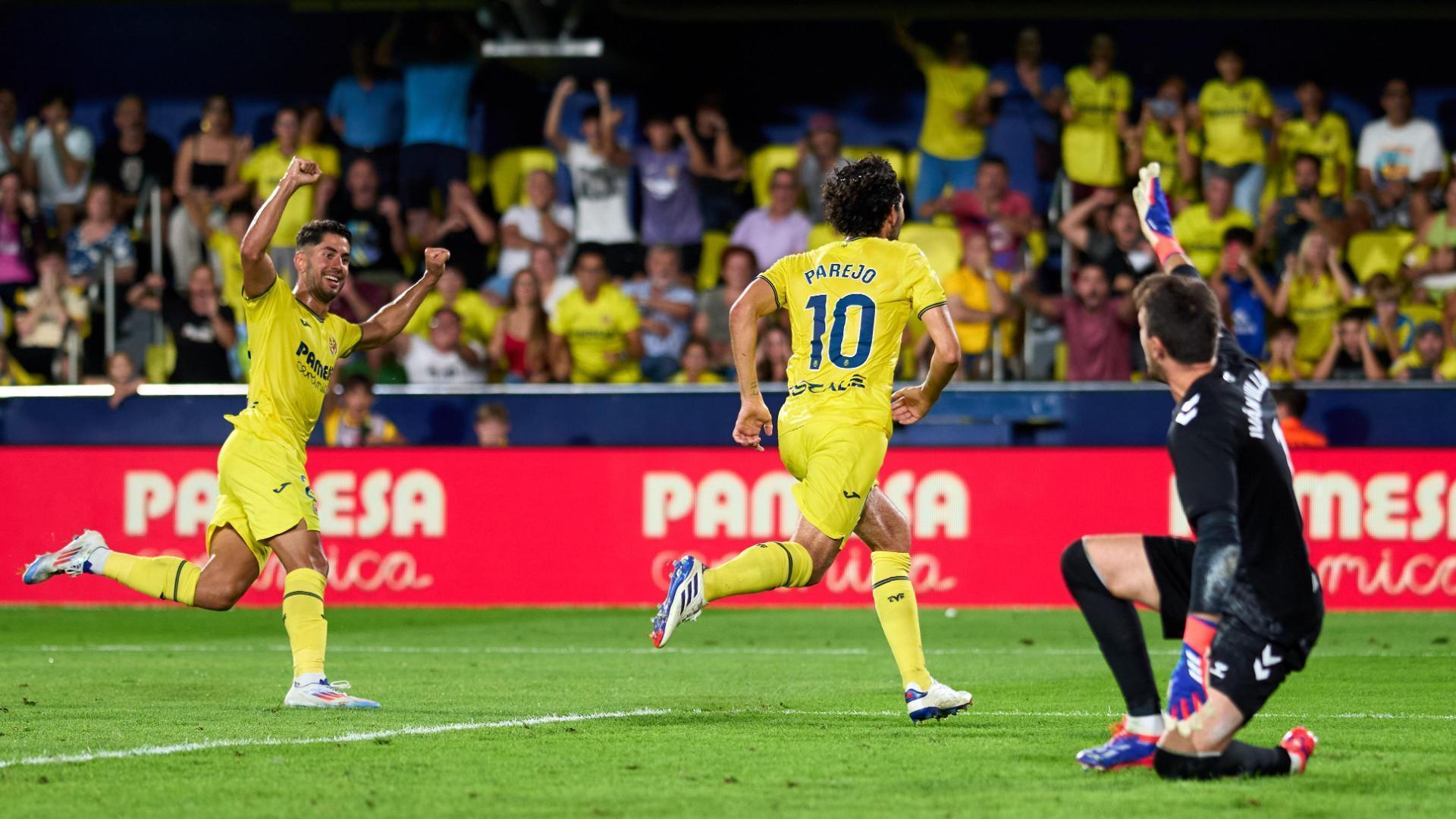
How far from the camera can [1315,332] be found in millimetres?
16016

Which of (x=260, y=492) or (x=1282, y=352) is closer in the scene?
(x=260, y=492)

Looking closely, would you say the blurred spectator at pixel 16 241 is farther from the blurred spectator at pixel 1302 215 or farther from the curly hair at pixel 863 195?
the curly hair at pixel 863 195

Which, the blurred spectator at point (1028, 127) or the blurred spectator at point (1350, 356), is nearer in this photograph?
the blurred spectator at point (1350, 356)

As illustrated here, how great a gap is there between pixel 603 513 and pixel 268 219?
22.6 ft

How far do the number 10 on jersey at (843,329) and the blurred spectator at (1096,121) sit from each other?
10.5 metres

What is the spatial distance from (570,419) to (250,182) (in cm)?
473

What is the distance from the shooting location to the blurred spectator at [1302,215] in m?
16.6

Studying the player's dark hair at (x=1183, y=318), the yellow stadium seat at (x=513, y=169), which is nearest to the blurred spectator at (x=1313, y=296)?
the yellow stadium seat at (x=513, y=169)

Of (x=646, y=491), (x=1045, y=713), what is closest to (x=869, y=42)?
(x=646, y=491)

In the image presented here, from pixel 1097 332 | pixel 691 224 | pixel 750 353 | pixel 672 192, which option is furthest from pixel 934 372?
pixel 672 192

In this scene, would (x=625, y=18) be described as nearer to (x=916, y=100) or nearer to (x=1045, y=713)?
(x=916, y=100)

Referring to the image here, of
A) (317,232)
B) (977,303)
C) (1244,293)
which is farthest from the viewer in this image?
(977,303)

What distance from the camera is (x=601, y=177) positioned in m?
18.0

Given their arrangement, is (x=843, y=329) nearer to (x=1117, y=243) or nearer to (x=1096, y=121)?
(x=1117, y=243)
